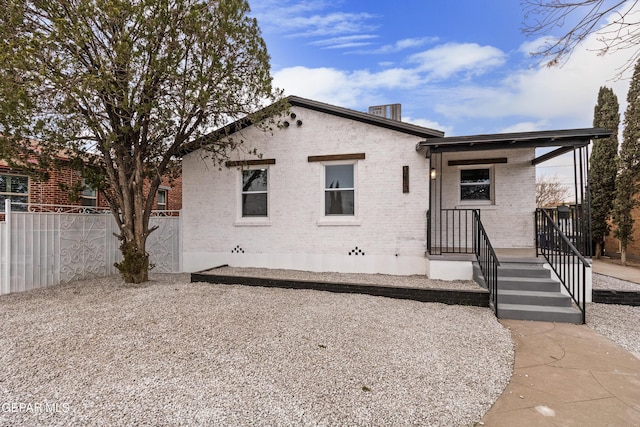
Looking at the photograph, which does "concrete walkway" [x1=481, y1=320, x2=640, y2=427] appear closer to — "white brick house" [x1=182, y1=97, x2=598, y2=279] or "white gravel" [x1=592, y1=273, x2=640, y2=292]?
"white brick house" [x1=182, y1=97, x2=598, y2=279]

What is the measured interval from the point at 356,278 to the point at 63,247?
7039 millimetres

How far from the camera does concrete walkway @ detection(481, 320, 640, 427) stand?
2.44 meters

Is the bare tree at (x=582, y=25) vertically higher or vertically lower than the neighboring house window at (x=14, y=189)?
higher

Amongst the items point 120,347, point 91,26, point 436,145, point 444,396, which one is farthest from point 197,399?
point 91,26

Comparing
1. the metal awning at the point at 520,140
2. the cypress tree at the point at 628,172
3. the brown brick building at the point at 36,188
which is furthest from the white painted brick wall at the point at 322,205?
the cypress tree at the point at 628,172

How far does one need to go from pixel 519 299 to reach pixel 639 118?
11.5 metres

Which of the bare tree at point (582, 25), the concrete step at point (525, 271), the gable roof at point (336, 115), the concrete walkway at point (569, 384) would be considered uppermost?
the gable roof at point (336, 115)

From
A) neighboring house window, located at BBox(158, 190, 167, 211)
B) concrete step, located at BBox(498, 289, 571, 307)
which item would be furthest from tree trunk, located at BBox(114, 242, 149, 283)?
neighboring house window, located at BBox(158, 190, 167, 211)

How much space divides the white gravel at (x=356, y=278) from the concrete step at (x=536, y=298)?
556 millimetres

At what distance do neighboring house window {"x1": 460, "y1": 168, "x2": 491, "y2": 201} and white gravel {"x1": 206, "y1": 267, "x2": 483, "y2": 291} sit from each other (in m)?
3.13

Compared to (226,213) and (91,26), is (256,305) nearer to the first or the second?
(226,213)

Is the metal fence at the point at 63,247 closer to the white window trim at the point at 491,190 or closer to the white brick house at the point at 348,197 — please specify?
the white brick house at the point at 348,197

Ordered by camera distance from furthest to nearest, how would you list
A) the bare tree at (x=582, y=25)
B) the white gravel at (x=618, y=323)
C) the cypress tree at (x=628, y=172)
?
the cypress tree at (x=628, y=172) → the white gravel at (x=618, y=323) → the bare tree at (x=582, y=25)

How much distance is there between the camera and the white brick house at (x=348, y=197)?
7418 millimetres
